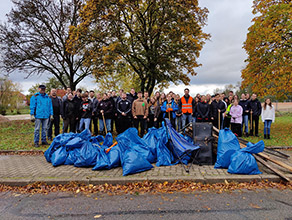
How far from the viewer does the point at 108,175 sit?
4.78m

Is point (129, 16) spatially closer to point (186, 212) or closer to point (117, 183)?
point (117, 183)

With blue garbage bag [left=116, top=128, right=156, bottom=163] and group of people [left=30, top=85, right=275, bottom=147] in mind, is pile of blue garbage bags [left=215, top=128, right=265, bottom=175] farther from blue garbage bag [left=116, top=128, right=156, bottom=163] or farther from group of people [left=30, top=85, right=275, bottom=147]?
group of people [left=30, top=85, right=275, bottom=147]

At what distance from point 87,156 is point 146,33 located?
446 inches

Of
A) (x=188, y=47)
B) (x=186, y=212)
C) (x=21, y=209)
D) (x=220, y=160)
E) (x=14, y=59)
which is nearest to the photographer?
(x=186, y=212)

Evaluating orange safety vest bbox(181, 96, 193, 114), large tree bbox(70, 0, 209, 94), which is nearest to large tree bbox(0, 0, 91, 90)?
large tree bbox(70, 0, 209, 94)

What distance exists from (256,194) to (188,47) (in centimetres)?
1244

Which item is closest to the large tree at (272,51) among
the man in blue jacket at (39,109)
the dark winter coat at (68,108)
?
the dark winter coat at (68,108)

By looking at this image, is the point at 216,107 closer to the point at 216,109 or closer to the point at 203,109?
the point at 216,109

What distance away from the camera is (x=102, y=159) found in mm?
5293

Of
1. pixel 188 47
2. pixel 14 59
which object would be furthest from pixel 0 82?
pixel 188 47

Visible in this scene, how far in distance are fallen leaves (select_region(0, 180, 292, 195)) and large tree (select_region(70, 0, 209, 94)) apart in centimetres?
989

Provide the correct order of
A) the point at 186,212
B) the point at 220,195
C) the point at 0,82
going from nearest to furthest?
the point at 186,212
the point at 220,195
the point at 0,82

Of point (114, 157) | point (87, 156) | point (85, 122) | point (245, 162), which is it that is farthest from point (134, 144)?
point (85, 122)

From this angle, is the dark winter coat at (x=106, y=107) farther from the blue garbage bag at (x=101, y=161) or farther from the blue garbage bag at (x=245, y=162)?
the blue garbage bag at (x=245, y=162)
